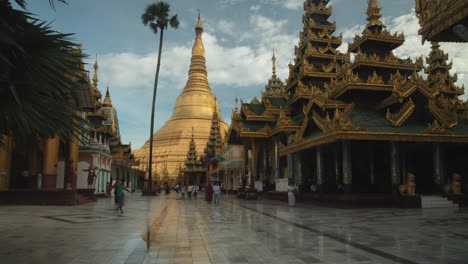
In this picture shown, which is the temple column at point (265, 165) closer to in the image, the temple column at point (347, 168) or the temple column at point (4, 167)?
the temple column at point (347, 168)

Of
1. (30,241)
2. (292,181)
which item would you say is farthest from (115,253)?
(292,181)

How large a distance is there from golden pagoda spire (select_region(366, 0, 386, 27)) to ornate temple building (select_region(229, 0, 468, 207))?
0.06 meters

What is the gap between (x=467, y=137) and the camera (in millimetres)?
19547

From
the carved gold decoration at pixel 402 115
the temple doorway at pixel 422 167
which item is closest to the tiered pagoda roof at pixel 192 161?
the temple doorway at pixel 422 167

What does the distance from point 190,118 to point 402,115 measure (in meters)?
66.8

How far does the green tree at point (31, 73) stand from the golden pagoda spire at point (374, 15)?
22.0 meters

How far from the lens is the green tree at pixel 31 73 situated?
5.34 m

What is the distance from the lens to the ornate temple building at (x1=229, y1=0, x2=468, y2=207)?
63.9 feet

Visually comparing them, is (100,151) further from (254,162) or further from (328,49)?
(328,49)

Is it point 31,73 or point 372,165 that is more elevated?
point 31,73

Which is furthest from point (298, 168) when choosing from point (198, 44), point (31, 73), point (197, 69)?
point (198, 44)

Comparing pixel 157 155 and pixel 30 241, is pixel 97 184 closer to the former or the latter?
pixel 30 241

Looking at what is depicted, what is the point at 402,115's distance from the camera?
774 inches

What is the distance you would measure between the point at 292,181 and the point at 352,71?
28.9 feet
